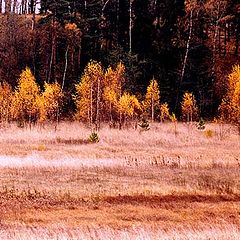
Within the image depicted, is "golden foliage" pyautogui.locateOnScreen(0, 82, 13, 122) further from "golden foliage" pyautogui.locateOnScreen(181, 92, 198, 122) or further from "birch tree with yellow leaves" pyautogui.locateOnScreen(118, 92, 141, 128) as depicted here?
"golden foliage" pyautogui.locateOnScreen(181, 92, 198, 122)

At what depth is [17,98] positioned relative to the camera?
3766 centimetres

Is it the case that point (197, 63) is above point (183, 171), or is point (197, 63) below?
above

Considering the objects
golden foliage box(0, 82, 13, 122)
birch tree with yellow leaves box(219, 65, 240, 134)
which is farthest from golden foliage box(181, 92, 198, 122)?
golden foliage box(0, 82, 13, 122)

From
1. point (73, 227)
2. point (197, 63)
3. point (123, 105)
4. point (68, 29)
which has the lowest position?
point (73, 227)

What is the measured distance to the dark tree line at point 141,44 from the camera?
1766 inches

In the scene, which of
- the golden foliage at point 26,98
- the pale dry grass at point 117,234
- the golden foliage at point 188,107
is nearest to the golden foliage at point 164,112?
the golden foliage at point 188,107

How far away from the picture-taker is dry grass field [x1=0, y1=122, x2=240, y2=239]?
459 inches

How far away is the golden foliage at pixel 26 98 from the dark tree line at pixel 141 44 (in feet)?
23.8

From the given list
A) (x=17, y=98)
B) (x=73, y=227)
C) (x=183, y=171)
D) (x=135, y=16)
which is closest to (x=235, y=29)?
(x=135, y=16)

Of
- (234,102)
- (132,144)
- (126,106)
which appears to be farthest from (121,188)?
(126,106)

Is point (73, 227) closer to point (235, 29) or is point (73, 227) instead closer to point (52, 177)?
point (52, 177)

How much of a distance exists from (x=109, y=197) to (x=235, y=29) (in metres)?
41.3

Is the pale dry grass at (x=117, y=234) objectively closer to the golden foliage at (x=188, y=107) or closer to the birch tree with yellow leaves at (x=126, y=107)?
the birch tree with yellow leaves at (x=126, y=107)

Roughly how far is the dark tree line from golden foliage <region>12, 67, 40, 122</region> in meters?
7.26
